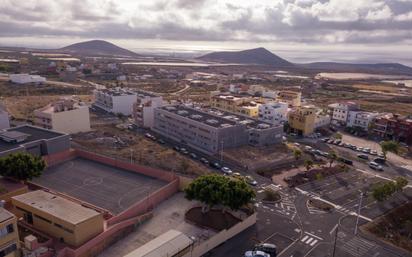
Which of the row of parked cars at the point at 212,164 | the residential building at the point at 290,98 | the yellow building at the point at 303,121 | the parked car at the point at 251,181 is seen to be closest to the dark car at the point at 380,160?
the yellow building at the point at 303,121

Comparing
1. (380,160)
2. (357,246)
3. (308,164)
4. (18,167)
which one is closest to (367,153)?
(380,160)

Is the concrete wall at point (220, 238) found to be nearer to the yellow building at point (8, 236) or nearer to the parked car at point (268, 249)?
the parked car at point (268, 249)

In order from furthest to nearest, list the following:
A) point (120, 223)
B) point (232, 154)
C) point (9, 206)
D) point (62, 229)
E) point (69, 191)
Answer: point (232, 154), point (69, 191), point (9, 206), point (120, 223), point (62, 229)

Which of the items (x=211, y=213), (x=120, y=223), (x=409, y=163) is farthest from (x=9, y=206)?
(x=409, y=163)

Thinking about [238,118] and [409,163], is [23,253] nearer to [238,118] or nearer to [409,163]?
[238,118]

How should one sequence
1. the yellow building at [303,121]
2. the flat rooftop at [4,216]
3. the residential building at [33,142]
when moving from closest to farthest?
the flat rooftop at [4,216]
the residential building at [33,142]
the yellow building at [303,121]

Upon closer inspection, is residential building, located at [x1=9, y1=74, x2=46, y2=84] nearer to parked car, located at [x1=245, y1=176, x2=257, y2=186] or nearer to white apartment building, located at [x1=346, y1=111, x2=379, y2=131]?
parked car, located at [x1=245, y1=176, x2=257, y2=186]

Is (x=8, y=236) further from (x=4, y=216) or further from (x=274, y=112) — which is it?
(x=274, y=112)
